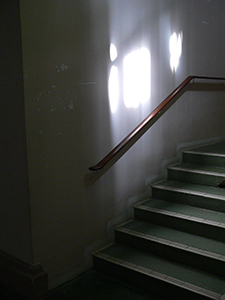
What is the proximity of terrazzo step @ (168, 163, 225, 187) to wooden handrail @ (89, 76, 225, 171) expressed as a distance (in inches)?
28.3

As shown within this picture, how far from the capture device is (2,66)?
309cm

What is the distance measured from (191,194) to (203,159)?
0.79 meters

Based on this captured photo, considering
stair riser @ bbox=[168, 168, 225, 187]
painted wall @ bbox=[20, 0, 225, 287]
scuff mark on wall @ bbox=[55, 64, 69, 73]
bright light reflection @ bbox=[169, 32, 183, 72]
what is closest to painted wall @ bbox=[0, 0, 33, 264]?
painted wall @ bbox=[20, 0, 225, 287]

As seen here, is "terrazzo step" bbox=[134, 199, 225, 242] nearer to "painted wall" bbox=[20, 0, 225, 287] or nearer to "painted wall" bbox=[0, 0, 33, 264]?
"painted wall" bbox=[20, 0, 225, 287]

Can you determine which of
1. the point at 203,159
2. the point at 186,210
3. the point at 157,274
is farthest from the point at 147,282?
the point at 203,159

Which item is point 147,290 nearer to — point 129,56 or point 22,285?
point 22,285

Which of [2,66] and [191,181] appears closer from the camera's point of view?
[2,66]

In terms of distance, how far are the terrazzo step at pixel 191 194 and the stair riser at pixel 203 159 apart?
433 millimetres

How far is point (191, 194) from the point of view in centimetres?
390

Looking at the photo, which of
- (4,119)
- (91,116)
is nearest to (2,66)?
(4,119)

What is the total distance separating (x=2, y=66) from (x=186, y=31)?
2672mm

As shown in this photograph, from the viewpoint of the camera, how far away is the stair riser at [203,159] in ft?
14.4

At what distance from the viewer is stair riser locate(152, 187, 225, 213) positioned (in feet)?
12.1

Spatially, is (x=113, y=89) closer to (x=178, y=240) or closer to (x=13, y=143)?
(x=13, y=143)
